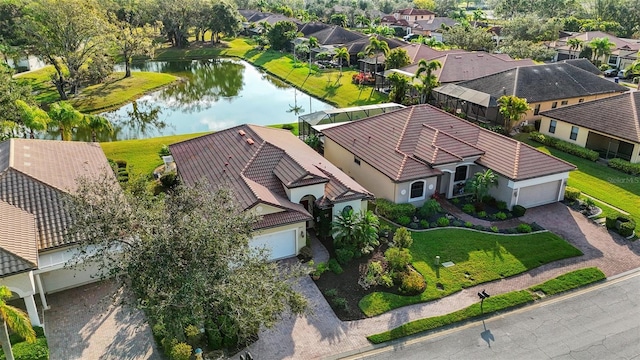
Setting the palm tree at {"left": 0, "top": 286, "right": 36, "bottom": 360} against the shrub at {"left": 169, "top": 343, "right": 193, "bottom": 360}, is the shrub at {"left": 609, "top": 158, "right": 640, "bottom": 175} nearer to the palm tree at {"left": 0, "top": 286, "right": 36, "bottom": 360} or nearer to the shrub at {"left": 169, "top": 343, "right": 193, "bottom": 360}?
the shrub at {"left": 169, "top": 343, "right": 193, "bottom": 360}

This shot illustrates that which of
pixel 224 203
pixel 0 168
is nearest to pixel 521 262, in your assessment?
pixel 224 203

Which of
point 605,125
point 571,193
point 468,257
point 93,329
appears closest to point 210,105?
point 93,329

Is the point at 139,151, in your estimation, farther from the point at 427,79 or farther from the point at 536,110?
the point at 536,110

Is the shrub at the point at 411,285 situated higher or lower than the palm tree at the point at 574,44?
lower

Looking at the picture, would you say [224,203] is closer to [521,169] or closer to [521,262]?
[521,262]

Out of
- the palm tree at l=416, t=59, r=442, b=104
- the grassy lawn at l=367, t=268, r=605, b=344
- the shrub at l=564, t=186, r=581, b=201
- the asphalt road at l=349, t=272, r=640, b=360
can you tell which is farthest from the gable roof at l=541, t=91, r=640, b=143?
the asphalt road at l=349, t=272, r=640, b=360

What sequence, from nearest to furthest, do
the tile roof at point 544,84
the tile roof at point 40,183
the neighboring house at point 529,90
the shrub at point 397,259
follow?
the tile roof at point 40,183 < the shrub at point 397,259 < the neighboring house at point 529,90 < the tile roof at point 544,84

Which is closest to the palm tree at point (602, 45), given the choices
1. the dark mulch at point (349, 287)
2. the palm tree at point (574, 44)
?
the palm tree at point (574, 44)

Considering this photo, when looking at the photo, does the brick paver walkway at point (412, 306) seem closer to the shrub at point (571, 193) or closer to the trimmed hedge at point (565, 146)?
the shrub at point (571, 193)
